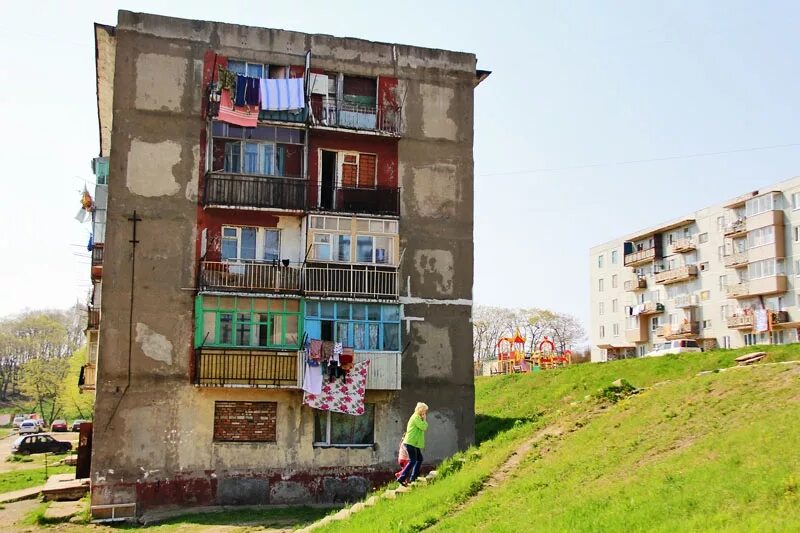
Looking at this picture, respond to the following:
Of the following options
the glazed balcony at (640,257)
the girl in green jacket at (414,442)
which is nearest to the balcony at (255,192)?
the girl in green jacket at (414,442)

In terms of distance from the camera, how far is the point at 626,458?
18.4 m

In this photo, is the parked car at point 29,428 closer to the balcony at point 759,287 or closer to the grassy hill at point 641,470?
the balcony at point 759,287

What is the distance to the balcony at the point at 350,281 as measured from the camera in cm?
3164

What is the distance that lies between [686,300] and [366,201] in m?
62.5

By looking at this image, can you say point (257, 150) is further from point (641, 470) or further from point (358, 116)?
point (641, 470)

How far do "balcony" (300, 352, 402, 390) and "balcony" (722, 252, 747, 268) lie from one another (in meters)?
55.9

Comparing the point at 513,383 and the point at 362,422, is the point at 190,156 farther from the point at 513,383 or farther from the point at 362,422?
the point at 513,383

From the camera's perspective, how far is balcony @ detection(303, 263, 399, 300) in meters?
31.6

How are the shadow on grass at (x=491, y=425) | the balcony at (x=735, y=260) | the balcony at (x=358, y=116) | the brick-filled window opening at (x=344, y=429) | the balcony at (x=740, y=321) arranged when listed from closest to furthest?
1. the brick-filled window opening at (x=344, y=429)
2. the balcony at (x=358, y=116)
3. the shadow on grass at (x=491, y=425)
4. the balcony at (x=740, y=321)
5. the balcony at (x=735, y=260)

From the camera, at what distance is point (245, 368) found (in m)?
30.7

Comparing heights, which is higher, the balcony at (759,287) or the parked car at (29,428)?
Result: the balcony at (759,287)

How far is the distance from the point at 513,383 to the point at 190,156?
26431 millimetres

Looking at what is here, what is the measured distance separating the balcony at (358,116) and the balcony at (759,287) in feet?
169

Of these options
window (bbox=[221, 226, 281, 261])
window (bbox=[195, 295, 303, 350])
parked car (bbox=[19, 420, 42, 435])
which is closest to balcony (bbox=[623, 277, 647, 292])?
parked car (bbox=[19, 420, 42, 435])
